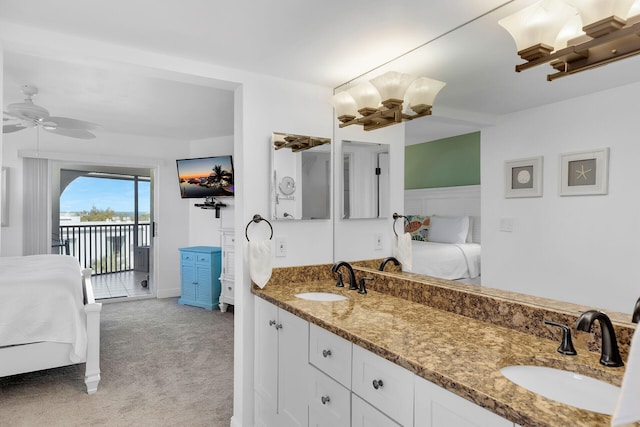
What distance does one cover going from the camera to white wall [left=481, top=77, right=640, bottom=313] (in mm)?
1082

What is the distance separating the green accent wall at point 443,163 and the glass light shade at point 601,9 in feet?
1.59

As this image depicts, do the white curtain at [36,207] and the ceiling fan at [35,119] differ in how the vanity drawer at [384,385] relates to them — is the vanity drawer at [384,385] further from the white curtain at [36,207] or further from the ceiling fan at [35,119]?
the white curtain at [36,207]

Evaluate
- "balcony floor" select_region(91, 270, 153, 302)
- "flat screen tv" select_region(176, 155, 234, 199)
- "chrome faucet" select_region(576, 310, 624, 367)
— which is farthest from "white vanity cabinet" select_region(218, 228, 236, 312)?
"chrome faucet" select_region(576, 310, 624, 367)

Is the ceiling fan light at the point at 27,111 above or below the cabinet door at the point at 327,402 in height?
above

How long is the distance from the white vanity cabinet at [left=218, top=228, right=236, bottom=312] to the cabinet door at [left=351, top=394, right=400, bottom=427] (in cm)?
374

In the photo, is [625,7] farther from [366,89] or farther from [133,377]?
[133,377]

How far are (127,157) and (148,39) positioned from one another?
154 inches

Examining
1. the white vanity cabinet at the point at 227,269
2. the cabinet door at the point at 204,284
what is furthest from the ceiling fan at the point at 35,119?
the cabinet door at the point at 204,284

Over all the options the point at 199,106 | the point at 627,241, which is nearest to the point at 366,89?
the point at 627,241

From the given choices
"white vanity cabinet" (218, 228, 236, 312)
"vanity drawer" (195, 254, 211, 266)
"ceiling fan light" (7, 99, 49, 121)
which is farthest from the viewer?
"vanity drawer" (195, 254, 211, 266)

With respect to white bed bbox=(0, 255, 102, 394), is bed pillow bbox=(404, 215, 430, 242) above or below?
above

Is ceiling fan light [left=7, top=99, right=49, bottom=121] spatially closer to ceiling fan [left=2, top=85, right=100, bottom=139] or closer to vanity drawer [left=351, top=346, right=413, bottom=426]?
ceiling fan [left=2, top=85, right=100, bottom=139]

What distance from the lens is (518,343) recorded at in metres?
1.31

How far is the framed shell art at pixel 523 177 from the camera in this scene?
1.28 metres
